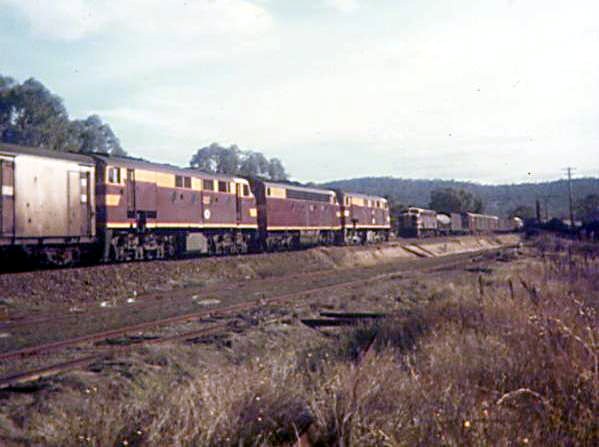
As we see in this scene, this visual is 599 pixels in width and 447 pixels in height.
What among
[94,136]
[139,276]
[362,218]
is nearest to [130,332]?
[139,276]

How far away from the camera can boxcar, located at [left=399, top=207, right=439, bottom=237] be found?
56.0 m

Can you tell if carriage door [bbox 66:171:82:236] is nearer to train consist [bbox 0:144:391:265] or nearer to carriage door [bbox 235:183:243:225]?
train consist [bbox 0:144:391:265]

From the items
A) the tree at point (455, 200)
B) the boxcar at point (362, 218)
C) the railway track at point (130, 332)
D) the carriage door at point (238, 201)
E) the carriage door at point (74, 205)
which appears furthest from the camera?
the tree at point (455, 200)

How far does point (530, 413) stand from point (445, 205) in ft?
403

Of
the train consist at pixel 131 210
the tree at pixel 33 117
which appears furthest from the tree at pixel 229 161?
the train consist at pixel 131 210

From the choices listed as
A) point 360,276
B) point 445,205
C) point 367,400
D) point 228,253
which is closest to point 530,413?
point 367,400

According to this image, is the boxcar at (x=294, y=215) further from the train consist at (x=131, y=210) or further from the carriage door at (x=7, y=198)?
the carriage door at (x=7, y=198)

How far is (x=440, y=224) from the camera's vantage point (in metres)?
63.0

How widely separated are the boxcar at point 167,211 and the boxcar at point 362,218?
11.8 metres

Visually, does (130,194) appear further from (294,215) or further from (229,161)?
(229,161)

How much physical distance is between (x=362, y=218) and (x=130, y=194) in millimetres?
24553

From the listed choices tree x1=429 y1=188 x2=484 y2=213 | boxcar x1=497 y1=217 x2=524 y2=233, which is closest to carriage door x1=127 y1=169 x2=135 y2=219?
boxcar x1=497 y1=217 x2=524 y2=233

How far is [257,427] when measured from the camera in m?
4.57

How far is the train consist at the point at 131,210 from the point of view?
16.4 metres
